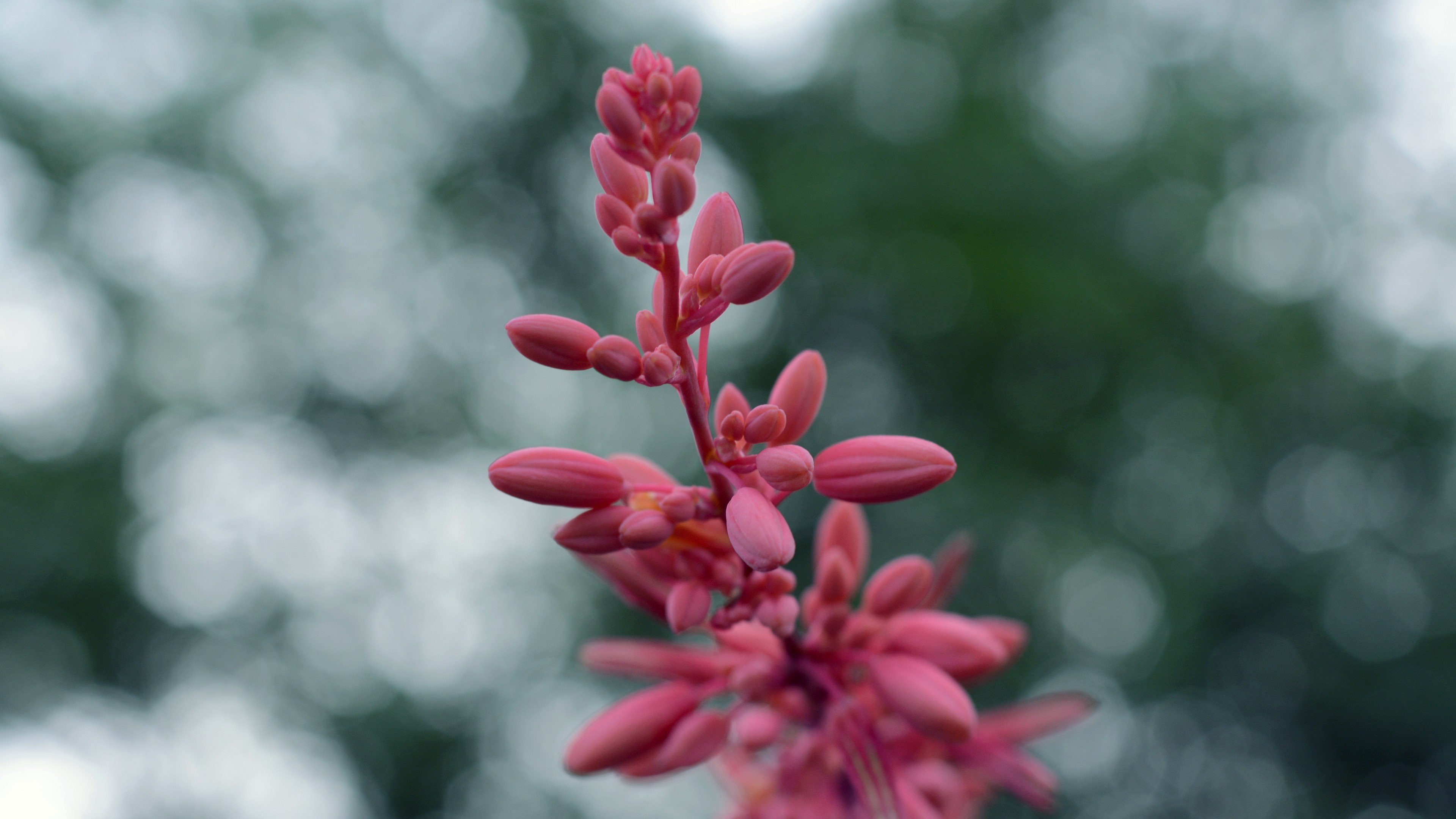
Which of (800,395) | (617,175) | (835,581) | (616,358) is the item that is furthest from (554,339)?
(835,581)

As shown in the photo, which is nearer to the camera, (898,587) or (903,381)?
(898,587)

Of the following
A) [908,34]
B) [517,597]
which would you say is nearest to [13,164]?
[517,597]

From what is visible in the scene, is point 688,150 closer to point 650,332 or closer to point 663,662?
point 650,332

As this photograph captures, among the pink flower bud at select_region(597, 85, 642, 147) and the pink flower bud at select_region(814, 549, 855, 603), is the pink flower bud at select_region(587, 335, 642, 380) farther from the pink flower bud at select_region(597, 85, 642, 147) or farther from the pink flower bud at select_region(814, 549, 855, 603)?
the pink flower bud at select_region(814, 549, 855, 603)

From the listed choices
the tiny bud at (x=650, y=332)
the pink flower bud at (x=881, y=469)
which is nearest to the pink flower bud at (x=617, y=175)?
the tiny bud at (x=650, y=332)

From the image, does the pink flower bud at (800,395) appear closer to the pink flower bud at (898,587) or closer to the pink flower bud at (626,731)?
the pink flower bud at (898,587)

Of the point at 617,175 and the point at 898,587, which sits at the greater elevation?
the point at 617,175

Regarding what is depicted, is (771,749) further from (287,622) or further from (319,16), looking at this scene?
(319,16)
